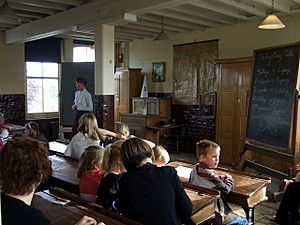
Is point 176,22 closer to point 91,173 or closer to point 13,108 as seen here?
point 13,108

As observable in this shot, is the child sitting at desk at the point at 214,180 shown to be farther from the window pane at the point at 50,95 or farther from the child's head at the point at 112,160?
the window pane at the point at 50,95

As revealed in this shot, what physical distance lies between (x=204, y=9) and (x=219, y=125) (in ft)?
7.89

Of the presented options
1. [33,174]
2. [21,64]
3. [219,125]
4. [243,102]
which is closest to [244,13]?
[243,102]

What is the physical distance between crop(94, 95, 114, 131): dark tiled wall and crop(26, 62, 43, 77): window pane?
164 inches

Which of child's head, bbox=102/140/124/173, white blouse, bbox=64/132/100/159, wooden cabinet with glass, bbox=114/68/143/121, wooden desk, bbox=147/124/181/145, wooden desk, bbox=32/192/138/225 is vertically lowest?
wooden desk, bbox=147/124/181/145

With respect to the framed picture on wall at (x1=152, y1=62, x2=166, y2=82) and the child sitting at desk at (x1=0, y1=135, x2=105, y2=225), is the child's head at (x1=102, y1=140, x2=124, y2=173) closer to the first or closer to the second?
the child sitting at desk at (x1=0, y1=135, x2=105, y2=225)

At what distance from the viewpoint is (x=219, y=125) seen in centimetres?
719

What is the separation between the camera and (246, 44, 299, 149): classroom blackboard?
4.21 m

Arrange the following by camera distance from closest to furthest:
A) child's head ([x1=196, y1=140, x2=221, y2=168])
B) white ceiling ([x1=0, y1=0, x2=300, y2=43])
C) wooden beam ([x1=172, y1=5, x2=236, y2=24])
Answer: child's head ([x1=196, y1=140, x2=221, y2=168]) < white ceiling ([x1=0, y1=0, x2=300, y2=43]) < wooden beam ([x1=172, y1=5, x2=236, y2=24])

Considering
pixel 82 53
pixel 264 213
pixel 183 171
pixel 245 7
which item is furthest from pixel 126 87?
pixel 183 171

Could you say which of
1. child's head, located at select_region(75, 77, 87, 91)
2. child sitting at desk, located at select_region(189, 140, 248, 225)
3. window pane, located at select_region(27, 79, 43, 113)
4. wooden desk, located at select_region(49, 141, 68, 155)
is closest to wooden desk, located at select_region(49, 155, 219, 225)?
child sitting at desk, located at select_region(189, 140, 248, 225)

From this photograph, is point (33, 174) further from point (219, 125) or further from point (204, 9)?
point (219, 125)

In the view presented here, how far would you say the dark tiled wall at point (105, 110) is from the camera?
18.4ft

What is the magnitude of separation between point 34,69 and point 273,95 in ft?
21.9
